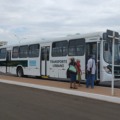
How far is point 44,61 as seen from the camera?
25859 millimetres

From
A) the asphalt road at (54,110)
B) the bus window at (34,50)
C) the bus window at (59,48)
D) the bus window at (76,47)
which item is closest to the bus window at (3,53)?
the bus window at (34,50)

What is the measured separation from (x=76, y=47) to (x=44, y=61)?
4.19 metres

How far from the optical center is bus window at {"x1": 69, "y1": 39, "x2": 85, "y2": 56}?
2191cm

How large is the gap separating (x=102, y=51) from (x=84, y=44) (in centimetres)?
172

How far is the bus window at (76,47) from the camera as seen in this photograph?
21.9 meters

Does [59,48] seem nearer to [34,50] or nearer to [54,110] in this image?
[34,50]

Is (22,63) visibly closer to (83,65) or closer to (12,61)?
(12,61)

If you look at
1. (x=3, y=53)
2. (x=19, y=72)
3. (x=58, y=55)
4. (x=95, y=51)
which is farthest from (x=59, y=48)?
(x=3, y=53)

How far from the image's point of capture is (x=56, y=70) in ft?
80.0

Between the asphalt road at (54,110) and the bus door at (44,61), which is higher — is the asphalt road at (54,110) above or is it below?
below

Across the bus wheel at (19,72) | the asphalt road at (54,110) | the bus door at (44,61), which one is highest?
the bus door at (44,61)

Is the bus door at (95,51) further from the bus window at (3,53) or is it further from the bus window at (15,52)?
the bus window at (3,53)

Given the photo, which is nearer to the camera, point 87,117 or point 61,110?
point 87,117

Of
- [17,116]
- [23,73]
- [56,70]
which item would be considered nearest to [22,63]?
[23,73]
